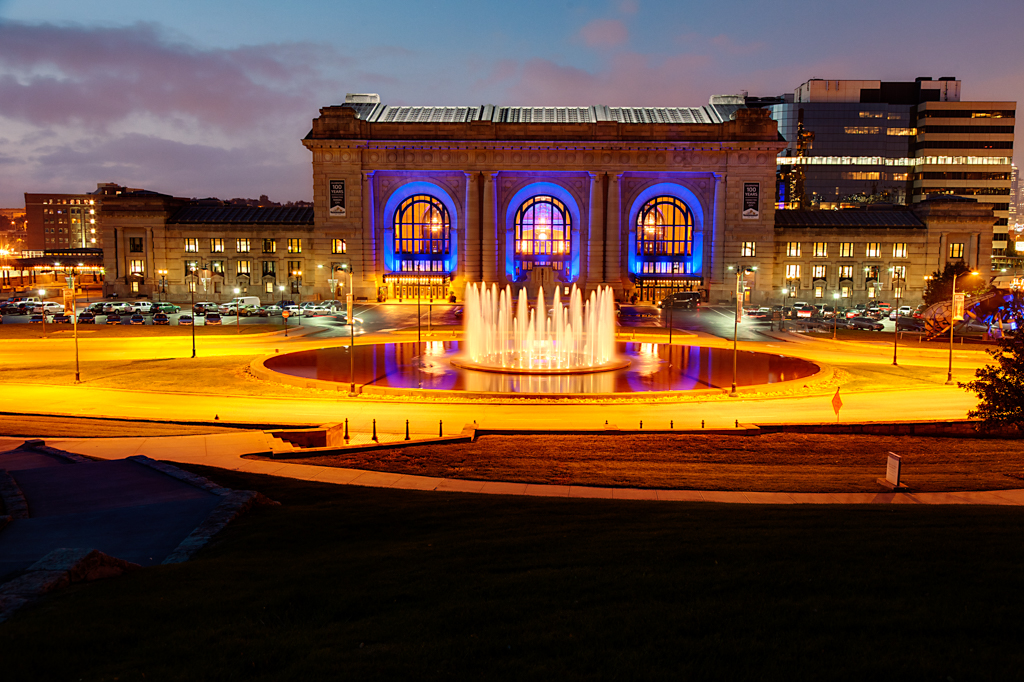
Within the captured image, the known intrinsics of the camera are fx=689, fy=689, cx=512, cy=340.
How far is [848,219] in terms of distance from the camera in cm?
10462

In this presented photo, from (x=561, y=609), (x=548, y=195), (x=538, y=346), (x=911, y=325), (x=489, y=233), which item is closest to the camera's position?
(x=561, y=609)

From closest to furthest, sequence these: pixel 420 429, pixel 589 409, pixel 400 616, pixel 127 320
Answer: pixel 400 616, pixel 420 429, pixel 589 409, pixel 127 320

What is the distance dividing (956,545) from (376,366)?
1411 inches

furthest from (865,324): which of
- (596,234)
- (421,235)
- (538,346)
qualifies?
(421,235)

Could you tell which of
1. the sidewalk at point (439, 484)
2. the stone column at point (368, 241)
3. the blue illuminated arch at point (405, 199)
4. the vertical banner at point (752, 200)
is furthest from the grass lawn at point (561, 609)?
the blue illuminated arch at point (405, 199)

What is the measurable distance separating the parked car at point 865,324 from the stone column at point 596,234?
3788cm

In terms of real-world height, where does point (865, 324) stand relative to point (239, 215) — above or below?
below

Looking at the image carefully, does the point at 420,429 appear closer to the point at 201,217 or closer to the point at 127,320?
the point at 127,320

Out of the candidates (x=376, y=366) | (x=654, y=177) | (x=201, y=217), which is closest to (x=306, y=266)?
(x=201, y=217)

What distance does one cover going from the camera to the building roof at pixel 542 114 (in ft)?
352

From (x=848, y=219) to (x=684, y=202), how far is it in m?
24.6

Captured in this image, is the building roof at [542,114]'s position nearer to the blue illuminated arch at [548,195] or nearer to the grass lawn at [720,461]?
→ the blue illuminated arch at [548,195]

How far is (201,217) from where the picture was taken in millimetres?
105125

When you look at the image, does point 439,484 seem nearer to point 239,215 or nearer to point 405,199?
point 405,199
